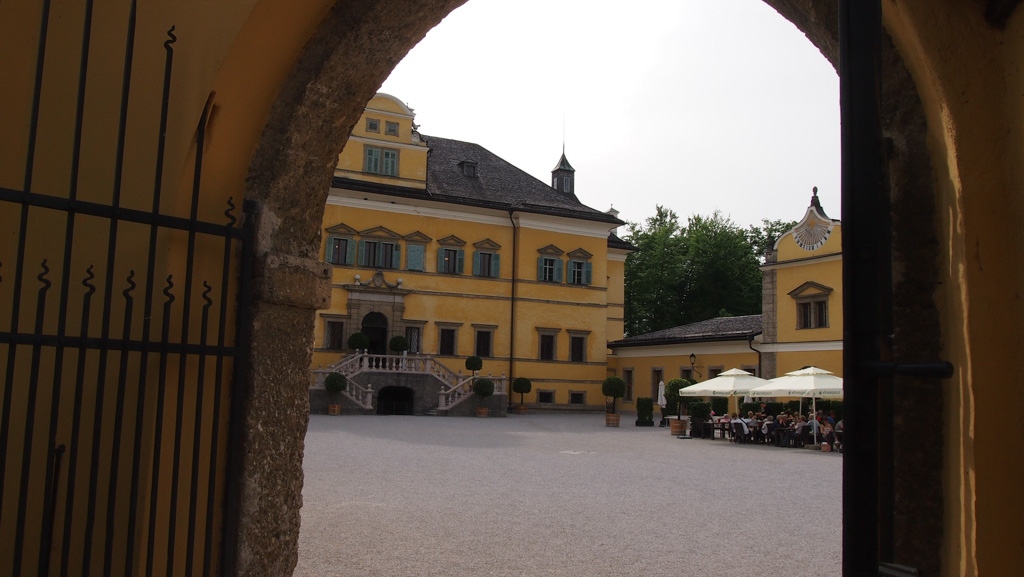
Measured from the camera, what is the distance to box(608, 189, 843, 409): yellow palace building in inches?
1190

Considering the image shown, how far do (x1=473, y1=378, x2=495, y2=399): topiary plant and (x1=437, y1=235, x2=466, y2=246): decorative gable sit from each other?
7791mm

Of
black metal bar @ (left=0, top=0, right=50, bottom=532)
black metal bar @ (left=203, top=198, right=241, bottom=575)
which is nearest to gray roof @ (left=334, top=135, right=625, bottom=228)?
black metal bar @ (left=203, top=198, right=241, bottom=575)

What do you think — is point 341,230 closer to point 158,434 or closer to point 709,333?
point 709,333

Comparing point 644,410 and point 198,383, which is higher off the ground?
point 198,383

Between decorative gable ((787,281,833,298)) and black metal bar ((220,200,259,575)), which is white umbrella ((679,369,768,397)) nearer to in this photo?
decorative gable ((787,281,833,298))

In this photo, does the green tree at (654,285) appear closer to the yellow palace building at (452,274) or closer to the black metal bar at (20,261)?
the yellow palace building at (452,274)

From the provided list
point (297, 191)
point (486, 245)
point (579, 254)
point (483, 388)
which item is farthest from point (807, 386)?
point (579, 254)

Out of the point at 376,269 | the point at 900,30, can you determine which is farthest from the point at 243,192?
the point at 376,269

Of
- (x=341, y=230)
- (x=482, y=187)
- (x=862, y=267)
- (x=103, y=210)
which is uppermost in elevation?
(x=482, y=187)

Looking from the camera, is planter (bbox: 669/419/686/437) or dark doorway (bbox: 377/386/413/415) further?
dark doorway (bbox: 377/386/413/415)

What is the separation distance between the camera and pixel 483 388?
3002cm

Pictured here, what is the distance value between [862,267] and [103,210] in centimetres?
279

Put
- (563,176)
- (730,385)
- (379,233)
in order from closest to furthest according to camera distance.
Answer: (730,385)
(379,233)
(563,176)

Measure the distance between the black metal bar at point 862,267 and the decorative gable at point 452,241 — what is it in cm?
3393
